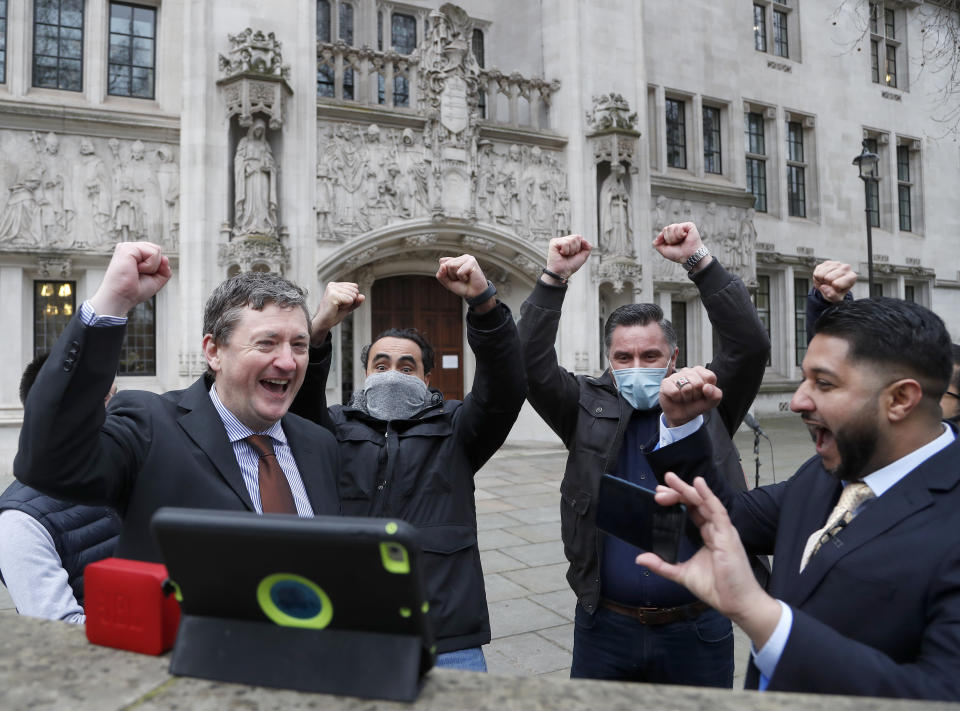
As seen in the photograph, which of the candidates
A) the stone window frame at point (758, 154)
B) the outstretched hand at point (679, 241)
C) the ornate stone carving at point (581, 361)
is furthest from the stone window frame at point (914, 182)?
the outstretched hand at point (679, 241)

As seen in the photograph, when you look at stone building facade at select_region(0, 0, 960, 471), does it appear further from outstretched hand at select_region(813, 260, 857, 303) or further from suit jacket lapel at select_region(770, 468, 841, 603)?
suit jacket lapel at select_region(770, 468, 841, 603)

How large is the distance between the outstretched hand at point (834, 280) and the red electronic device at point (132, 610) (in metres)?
2.04

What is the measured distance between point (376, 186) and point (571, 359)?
4.61 m

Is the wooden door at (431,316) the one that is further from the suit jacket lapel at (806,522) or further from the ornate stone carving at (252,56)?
the suit jacket lapel at (806,522)

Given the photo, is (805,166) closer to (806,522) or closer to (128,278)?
(806,522)

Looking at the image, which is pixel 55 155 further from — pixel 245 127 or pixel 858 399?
pixel 858 399

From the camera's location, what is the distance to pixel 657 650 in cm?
247

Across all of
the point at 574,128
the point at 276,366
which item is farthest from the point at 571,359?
the point at 276,366

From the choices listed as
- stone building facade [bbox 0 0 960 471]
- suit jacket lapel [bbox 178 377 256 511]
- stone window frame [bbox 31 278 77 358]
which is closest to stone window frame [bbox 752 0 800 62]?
stone building facade [bbox 0 0 960 471]

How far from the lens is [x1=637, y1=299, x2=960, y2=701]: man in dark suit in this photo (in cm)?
125

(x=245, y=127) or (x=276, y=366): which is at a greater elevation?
(x=245, y=127)

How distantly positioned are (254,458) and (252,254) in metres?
8.90

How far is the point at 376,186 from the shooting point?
38.5ft

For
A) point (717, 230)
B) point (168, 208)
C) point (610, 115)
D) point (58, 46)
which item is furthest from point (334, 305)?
point (717, 230)
